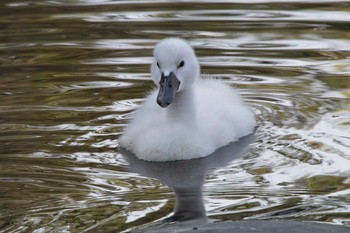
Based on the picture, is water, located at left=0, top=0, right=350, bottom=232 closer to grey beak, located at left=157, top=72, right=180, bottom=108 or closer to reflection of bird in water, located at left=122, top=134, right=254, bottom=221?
reflection of bird in water, located at left=122, top=134, right=254, bottom=221

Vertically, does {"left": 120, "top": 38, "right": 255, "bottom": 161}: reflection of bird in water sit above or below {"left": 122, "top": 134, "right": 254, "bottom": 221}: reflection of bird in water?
above

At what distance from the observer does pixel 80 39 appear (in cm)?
1084

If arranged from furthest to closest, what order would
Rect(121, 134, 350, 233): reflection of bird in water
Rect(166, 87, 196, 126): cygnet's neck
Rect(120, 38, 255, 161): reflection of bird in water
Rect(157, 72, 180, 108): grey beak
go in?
Rect(166, 87, 196, 126): cygnet's neck < Rect(120, 38, 255, 161): reflection of bird in water < Rect(157, 72, 180, 108): grey beak < Rect(121, 134, 350, 233): reflection of bird in water

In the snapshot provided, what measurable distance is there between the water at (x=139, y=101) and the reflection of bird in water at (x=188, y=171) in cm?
6

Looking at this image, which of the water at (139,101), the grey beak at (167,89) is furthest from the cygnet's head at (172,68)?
the water at (139,101)

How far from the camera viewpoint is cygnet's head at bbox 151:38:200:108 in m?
7.46

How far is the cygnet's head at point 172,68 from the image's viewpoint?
746 centimetres

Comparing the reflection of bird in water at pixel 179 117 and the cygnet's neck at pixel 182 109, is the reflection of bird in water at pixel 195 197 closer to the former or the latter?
the reflection of bird in water at pixel 179 117

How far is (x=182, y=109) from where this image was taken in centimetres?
775

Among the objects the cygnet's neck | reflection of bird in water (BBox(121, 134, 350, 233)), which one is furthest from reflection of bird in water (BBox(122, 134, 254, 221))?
the cygnet's neck

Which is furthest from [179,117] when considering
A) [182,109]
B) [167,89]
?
[167,89]

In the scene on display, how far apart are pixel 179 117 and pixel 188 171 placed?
0.61 meters

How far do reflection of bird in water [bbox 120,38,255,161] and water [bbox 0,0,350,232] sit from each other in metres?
0.16

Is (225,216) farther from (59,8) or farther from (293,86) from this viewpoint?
(59,8)
